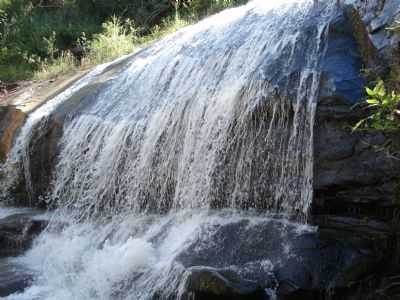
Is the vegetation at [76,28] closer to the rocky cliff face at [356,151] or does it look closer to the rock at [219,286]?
the rocky cliff face at [356,151]

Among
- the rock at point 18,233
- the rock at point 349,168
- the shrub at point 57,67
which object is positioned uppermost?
the shrub at point 57,67

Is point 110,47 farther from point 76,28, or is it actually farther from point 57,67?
point 76,28

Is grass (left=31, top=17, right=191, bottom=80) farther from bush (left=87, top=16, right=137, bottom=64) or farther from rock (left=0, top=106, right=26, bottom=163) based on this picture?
rock (left=0, top=106, right=26, bottom=163)

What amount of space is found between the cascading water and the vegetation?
3.32 m

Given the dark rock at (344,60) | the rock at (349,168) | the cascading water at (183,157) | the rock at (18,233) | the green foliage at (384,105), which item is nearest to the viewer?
the green foliage at (384,105)

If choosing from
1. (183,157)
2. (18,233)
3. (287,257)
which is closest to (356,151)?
(287,257)

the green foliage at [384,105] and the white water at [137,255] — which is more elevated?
the green foliage at [384,105]

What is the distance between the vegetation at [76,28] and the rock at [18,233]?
4338 mm

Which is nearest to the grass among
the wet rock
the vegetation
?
the vegetation

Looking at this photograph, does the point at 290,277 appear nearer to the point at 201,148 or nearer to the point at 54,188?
the point at 201,148

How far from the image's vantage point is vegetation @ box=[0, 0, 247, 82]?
1065 cm

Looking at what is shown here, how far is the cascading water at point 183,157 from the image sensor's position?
486 cm

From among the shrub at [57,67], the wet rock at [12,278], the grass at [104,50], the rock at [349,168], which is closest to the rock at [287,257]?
the rock at [349,168]

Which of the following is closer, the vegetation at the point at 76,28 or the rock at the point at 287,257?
the rock at the point at 287,257
